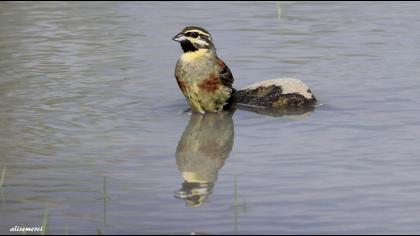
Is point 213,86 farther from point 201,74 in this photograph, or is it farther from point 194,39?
point 194,39

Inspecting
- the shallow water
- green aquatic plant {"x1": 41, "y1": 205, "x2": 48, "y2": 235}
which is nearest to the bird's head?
the shallow water

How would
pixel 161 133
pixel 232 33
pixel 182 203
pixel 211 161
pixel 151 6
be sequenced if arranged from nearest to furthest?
pixel 182 203 → pixel 211 161 → pixel 161 133 → pixel 232 33 → pixel 151 6

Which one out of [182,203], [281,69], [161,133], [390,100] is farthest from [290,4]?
[182,203]

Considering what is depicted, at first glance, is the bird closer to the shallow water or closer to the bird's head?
the bird's head

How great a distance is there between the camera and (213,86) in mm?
13336

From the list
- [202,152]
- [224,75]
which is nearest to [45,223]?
[202,152]

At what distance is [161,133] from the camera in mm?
11961

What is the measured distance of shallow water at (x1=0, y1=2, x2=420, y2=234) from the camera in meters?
8.70

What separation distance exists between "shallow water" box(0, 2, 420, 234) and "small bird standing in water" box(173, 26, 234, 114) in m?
0.24

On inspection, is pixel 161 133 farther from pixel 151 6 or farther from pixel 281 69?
pixel 151 6

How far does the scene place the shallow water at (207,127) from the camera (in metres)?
8.70

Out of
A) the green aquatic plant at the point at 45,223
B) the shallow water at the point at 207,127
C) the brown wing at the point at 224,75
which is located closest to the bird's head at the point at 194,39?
the brown wing at the point at 224,75

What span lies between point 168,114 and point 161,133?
1.21 metres

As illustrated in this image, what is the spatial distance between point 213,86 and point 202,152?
224 cm
